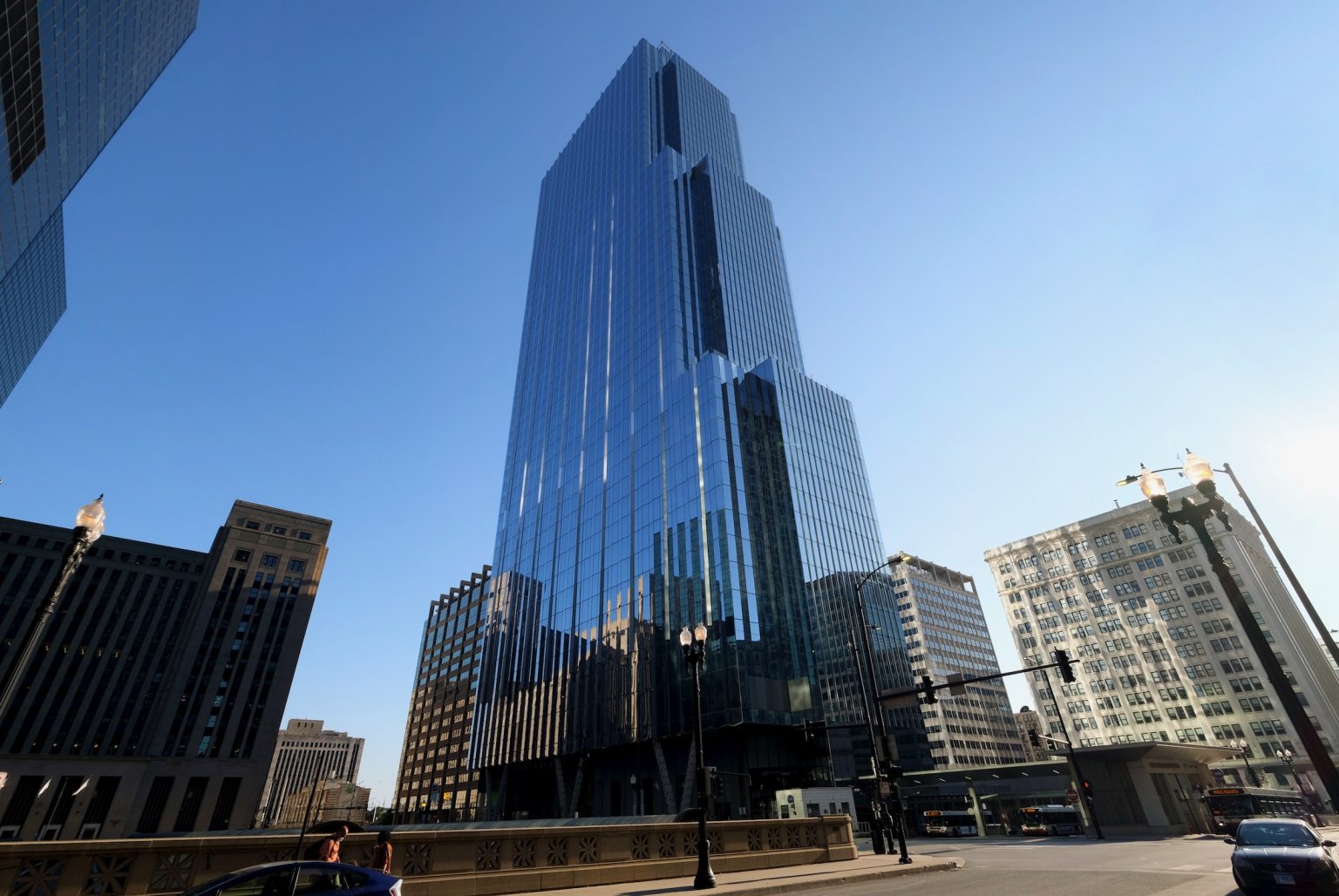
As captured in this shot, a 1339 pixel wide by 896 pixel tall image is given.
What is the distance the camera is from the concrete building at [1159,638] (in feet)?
293

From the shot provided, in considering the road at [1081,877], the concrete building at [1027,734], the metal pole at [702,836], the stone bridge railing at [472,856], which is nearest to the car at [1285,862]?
the road at [1081,877]

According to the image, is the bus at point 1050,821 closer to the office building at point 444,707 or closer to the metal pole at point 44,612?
the metal pole at point 44,612

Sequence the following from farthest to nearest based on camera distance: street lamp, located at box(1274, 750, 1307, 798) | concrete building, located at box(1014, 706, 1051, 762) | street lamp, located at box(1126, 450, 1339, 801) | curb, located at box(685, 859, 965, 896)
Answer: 1. concrete building, located at box(1014, 706, 1051, 762)
2. street lamp, located at box(1274, 750, 1307, 798)
3. curb, located at box(685, 859, 965, 896)
4. street lamp, located at box(1126, 450, 1339, 801)

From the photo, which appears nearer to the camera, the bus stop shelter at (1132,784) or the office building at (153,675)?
the bus stop shelter at (1132,784)

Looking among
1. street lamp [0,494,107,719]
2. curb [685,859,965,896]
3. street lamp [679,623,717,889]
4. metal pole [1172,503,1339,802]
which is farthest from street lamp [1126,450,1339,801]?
street lamp [0,494,107,719]

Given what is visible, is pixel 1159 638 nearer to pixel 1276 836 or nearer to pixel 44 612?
pixel 1276 836

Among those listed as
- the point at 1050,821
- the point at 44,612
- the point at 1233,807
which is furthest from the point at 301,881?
the point at 1050,821

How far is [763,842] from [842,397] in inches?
2703

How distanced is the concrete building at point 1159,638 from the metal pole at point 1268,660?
327 feet

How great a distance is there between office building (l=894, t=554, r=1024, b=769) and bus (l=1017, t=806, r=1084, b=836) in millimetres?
55595

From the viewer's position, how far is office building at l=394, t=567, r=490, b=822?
135875mm

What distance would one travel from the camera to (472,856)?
15266 mm

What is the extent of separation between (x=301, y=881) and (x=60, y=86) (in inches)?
2543

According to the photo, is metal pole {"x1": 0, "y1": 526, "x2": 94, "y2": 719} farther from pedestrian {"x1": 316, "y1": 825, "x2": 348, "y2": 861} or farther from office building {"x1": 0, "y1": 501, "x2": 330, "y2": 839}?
office building {"x1": 0, "y1": 501, "x2": 330, "y2": 839}
